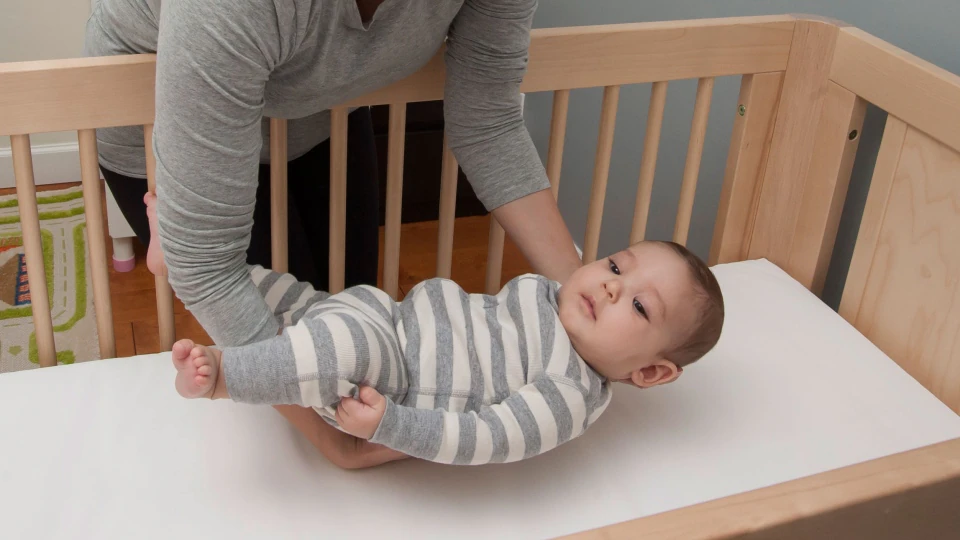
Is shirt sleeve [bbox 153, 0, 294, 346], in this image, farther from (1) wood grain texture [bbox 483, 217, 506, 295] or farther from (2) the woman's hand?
(1) wood grain texture [bbox 483, 217, 506, 295]

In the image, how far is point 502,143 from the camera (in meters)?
1.09

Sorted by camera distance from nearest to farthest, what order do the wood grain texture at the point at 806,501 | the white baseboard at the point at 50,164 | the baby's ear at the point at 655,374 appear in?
1. the wood grain texture at the point at 806,501
2. the baby's ear at the point at 655,374
3. the white baseboard at the point at 50,164

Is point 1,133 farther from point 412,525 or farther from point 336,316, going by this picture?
point 412,525

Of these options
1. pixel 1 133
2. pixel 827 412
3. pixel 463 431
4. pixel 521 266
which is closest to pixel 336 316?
pixel 463 431

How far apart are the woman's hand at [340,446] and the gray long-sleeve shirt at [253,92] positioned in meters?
0.11

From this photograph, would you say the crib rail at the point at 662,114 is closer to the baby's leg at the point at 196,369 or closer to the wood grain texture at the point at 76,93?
the wood grain texture at the point at 76,93

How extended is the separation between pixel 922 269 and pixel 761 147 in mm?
293

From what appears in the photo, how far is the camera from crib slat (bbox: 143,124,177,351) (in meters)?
1.03

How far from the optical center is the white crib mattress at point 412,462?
3.01ft

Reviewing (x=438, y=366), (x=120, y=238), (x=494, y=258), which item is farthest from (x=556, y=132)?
(x=120, y=238)

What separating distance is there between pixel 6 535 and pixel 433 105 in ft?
5.05

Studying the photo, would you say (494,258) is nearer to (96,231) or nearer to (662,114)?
(662,114)

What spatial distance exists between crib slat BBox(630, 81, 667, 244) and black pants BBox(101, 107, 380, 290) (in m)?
0.37

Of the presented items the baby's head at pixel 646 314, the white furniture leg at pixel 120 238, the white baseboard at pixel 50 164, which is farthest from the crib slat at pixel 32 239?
the white baseboard at pixel 50 164
